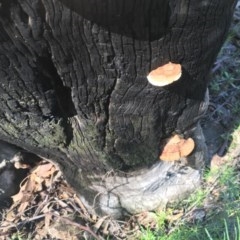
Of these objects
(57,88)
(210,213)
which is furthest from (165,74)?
(210,213)

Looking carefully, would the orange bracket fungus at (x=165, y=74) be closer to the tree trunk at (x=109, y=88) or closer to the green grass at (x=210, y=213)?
the tree trunk at (x=109, y=88)

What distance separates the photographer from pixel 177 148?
2.73 metres

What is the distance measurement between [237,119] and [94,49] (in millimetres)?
1838

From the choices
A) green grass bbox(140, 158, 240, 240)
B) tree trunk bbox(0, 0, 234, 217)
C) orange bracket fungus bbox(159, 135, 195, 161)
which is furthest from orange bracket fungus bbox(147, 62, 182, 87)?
green grass bbox(140, 158, 240, 240)

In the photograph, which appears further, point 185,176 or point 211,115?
point 211,115

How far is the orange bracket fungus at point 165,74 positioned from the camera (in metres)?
1.94

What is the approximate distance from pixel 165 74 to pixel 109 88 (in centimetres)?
30

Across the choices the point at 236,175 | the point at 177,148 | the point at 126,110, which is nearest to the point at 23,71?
the point at 126,110

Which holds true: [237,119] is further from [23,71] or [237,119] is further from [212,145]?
[23,71]

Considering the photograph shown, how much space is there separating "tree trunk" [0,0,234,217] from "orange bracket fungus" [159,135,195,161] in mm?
55

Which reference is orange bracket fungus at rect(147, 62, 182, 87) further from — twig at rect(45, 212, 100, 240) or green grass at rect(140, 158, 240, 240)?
twig at rect(45, 212, 100, 240)

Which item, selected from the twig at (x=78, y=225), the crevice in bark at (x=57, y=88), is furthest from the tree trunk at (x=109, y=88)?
the twig at (x=78, y=225)

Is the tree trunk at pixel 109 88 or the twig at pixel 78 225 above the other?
the tree trunk at pixel 109 88

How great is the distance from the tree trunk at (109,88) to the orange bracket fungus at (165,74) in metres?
0.03
